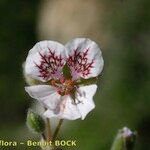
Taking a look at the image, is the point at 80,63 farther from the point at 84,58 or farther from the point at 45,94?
the point at 45,94

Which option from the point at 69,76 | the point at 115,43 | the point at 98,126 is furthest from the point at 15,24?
the point at 69,76

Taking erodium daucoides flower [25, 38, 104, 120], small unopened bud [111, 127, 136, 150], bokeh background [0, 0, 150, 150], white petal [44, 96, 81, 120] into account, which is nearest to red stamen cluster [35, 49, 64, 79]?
erodium daucoides flower [25, 38, 104, 120]

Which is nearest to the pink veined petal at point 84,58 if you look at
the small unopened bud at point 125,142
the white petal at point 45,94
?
the white petal at point 45,94

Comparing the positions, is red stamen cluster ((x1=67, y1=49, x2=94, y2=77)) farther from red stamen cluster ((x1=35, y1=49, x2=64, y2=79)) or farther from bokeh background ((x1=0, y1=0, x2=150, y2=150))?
bokeh background ((x1=0, y1=0, x2=150, y2=150))

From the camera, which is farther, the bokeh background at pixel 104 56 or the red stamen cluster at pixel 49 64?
the bokeh background at pixel 104 56

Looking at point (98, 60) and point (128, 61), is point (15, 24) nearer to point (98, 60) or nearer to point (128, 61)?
point (128, 61)

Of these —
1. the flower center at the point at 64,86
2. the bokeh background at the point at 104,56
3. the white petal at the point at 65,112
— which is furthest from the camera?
the bokeh background at the point at 104,56

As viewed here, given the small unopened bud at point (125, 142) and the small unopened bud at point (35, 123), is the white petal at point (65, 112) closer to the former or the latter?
the small unopened bud at point (35, 123)
